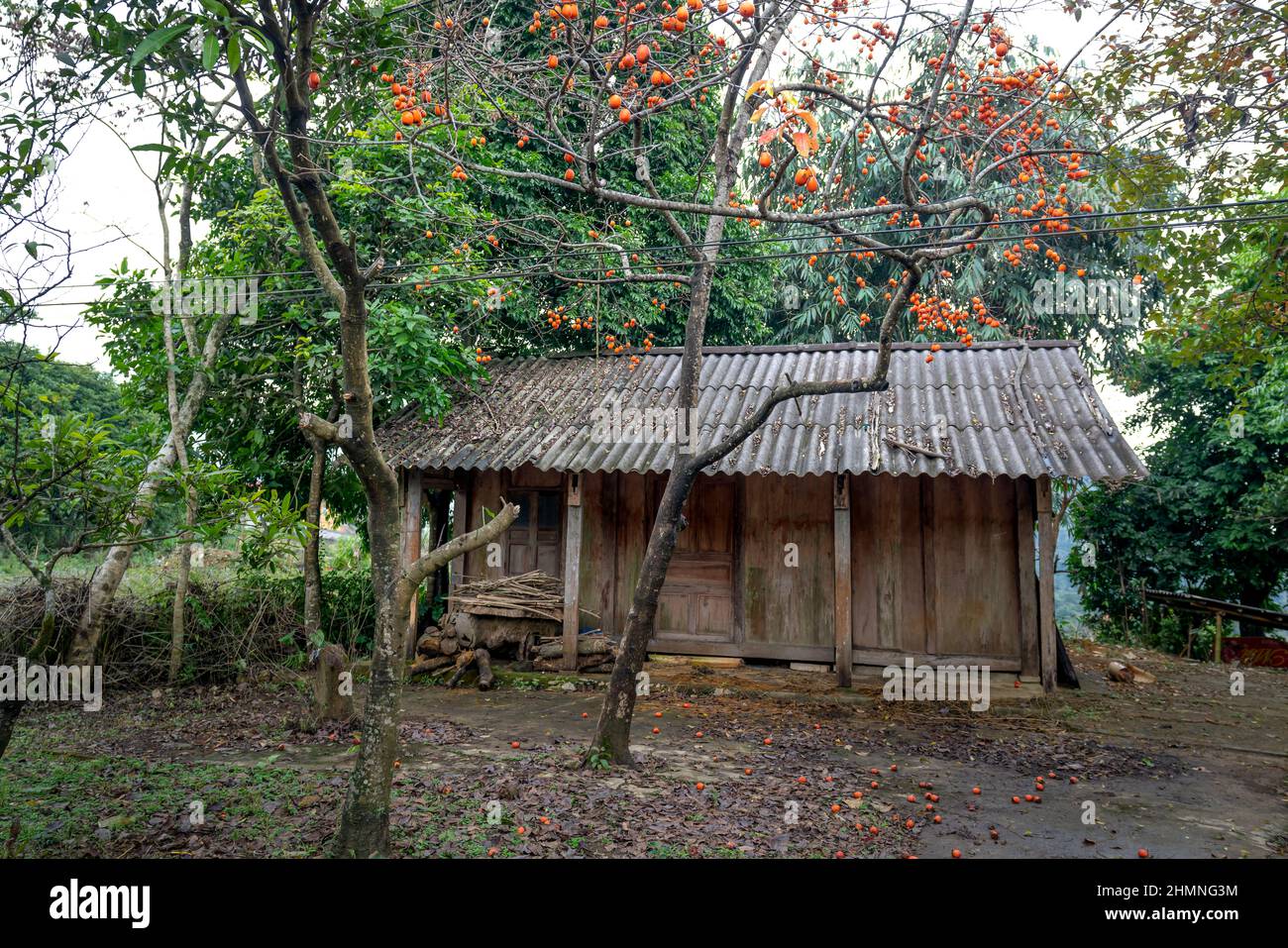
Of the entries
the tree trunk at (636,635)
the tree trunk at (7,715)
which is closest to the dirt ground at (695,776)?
the tree trunk at (636,635)

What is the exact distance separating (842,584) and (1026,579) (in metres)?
2.31

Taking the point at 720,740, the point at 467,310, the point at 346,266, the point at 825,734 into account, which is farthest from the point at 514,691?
the point at 346,266

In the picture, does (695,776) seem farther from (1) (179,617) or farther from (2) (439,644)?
(1) (179,617)

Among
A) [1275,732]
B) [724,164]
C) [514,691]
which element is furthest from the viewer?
[514,691]

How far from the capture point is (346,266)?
182 inches

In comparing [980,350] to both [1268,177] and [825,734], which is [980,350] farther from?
[825,734]

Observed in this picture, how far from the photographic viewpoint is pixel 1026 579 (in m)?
10.2

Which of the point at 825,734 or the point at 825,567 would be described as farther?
the point at 825,567

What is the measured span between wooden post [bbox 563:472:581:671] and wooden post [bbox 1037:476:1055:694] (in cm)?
581

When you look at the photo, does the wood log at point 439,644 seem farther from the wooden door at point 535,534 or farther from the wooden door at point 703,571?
the wooden door at point 703,571

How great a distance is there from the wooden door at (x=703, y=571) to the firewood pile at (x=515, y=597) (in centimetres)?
155

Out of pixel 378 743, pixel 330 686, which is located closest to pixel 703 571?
pixel 330 686

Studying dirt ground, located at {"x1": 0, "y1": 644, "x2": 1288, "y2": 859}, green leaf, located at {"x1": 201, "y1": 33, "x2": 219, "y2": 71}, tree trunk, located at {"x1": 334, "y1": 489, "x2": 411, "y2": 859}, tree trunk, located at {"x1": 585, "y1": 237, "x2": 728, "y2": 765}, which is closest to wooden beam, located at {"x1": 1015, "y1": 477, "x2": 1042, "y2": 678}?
dirt ground, located at {"x1": 0, "y1": 644, "x2": 1288, "y2": 859}
